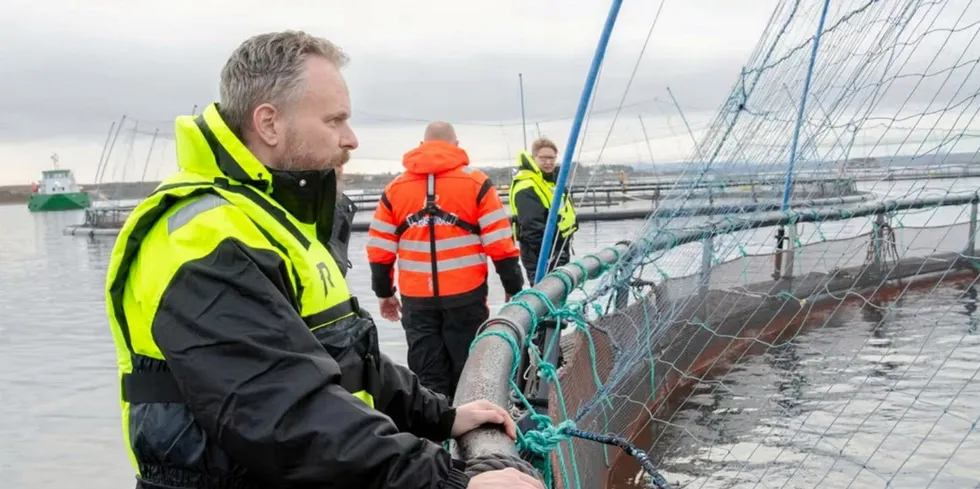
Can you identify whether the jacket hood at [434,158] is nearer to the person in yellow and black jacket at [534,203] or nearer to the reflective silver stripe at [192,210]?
the person in yellow and black jacket at [534,203]

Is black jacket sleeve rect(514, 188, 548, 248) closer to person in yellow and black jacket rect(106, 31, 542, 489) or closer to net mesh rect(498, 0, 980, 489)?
net mesh rect(498, 0, 980, 489)

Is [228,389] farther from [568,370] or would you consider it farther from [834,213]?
[834,213]

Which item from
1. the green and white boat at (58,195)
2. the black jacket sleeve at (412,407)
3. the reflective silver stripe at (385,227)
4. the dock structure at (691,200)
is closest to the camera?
the black jacket sleeve at (412,407)

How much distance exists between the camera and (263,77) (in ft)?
5.87

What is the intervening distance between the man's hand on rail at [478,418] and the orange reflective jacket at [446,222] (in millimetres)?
3371

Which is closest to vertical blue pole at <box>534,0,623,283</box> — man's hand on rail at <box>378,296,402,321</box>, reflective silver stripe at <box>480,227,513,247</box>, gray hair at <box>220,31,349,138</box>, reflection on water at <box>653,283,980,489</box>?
reflective silver stripe at <box>480,227,513,247</box>

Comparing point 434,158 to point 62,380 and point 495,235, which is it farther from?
point 62,380

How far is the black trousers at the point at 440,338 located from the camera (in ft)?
17.7

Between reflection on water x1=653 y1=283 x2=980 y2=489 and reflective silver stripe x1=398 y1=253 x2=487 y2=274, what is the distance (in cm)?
139

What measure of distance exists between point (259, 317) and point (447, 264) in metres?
3.86

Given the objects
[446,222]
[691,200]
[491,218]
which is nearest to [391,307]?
[446,222]

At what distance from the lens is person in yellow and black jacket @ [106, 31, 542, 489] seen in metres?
1.44

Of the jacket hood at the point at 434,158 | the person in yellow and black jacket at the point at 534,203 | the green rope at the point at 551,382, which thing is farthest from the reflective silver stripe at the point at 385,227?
the person in yellow and black jacket at the point at 534,203

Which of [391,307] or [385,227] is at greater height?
[385,227]
